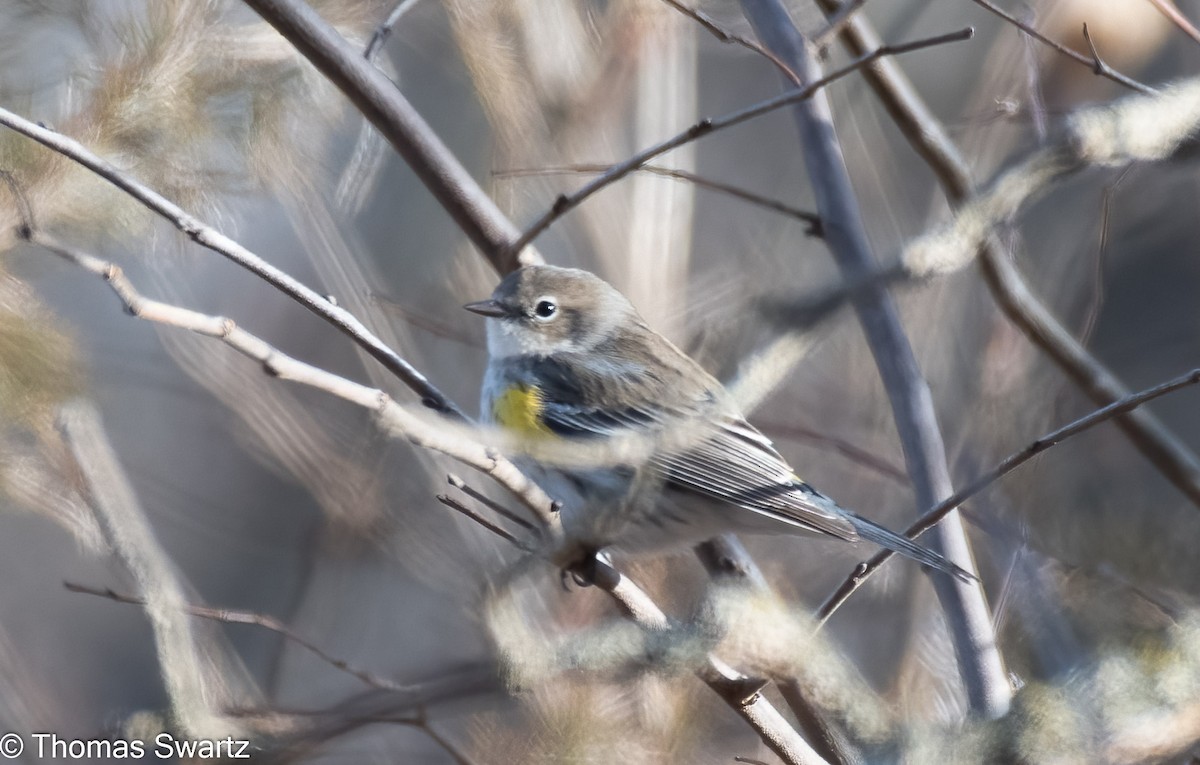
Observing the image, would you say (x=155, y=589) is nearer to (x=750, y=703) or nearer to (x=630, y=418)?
(x=750, y=703)

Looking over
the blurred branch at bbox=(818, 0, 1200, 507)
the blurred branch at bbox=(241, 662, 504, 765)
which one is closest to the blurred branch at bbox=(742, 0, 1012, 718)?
the blurred branch at bbox=(818, 0, 1200, 507)

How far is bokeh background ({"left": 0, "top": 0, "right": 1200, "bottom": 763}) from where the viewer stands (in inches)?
86.6

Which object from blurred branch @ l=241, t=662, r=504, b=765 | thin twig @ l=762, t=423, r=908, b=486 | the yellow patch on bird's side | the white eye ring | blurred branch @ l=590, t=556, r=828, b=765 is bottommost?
blurred branch @ l=241, t=662, r=504, b=765

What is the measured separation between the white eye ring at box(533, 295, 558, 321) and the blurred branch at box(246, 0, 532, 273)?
1.86 ft

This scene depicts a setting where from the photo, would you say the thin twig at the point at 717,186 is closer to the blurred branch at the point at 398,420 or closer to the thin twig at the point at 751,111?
the thin twig at the point at 751,111

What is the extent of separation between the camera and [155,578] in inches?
90.3

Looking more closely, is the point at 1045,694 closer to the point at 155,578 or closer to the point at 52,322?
the point at 155,578

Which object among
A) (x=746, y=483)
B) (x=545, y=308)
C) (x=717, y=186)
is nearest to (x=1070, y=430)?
(x=717, y=186)

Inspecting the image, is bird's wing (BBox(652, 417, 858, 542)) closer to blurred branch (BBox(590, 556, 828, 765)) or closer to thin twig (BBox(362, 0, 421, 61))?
blurred branch (BBox(590, 556, 828, 765))

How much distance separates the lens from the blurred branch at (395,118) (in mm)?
2426

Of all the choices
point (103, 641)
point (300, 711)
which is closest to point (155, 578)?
point (300, 711)

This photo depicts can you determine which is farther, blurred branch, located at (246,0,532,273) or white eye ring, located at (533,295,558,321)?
white eye ring, located at (533,295,558,321)

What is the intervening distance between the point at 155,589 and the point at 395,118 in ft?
3.82

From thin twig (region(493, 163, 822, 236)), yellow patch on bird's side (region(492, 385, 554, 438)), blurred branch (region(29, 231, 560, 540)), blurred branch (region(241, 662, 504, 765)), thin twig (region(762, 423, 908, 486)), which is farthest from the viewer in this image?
yellow patch on bird's side (region(492, 385, 554, 438))
